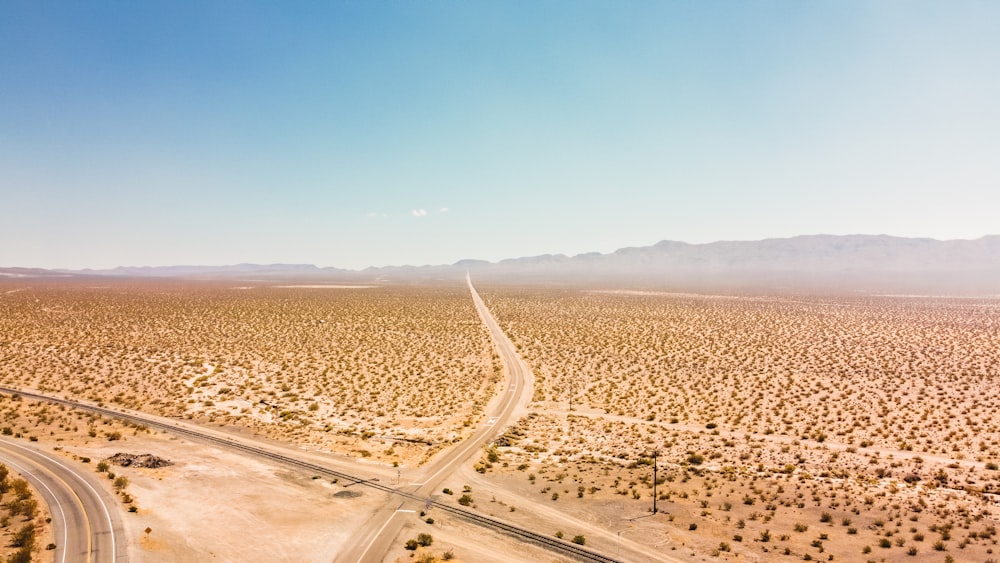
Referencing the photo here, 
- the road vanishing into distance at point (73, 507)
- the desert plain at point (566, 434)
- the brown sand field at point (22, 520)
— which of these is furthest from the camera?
the desert plain at point (566, 434)

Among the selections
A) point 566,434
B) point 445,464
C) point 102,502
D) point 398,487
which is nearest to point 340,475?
point 398,487

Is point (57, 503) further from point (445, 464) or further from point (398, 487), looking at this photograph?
point (445, 464)

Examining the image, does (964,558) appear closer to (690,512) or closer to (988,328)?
(690,512)

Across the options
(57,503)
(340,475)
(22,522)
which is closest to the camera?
(22,522)

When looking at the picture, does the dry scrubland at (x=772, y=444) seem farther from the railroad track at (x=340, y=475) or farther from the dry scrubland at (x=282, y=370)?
the dry scrubland at (x=282, y=370)

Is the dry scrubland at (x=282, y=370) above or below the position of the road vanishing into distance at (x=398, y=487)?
above

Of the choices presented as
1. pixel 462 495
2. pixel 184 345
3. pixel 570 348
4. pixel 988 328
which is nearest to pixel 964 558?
pixel 462 495

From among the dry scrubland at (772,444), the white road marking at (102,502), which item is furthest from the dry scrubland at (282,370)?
the white road marking at (102,502)

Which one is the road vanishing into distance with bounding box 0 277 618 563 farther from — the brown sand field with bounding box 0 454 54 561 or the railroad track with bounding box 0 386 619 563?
the brown sand field with bounding box 0 454 54 561
